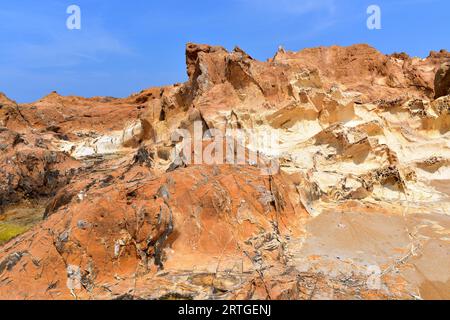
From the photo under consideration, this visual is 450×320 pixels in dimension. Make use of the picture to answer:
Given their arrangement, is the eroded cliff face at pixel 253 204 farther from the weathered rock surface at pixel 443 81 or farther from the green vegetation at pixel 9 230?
the green vegetation at pixel 9 230

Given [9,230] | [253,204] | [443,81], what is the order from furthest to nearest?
[443,81], [9,230], [253,204]

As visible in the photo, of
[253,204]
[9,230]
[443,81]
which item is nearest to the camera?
[253,204]

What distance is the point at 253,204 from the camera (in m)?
6.39

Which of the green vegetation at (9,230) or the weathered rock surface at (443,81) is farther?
the weathered rock surface at (443,81)

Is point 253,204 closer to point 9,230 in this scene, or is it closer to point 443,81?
point 9,230

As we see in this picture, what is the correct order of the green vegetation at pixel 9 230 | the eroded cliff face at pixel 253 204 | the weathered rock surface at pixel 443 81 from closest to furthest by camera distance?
the eroded cliff face at pixel 253 204 → the green vegetation at pixel 9 230 → the weathered rock surface at pixel 443 81

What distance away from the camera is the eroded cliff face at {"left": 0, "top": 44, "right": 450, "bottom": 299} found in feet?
15.2

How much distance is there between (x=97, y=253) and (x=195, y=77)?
28.7 ft

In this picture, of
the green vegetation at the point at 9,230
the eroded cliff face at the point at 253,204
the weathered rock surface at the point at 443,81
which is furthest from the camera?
the weathered rock surface at the point at 443,81

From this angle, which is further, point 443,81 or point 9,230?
point 443,81

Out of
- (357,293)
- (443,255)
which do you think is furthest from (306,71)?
(357,293)

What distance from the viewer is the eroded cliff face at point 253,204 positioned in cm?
464

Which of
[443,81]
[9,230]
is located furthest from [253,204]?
[443,81]

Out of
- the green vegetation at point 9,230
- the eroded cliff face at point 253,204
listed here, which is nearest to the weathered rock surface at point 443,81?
the eroded cliff face at point 253,204
